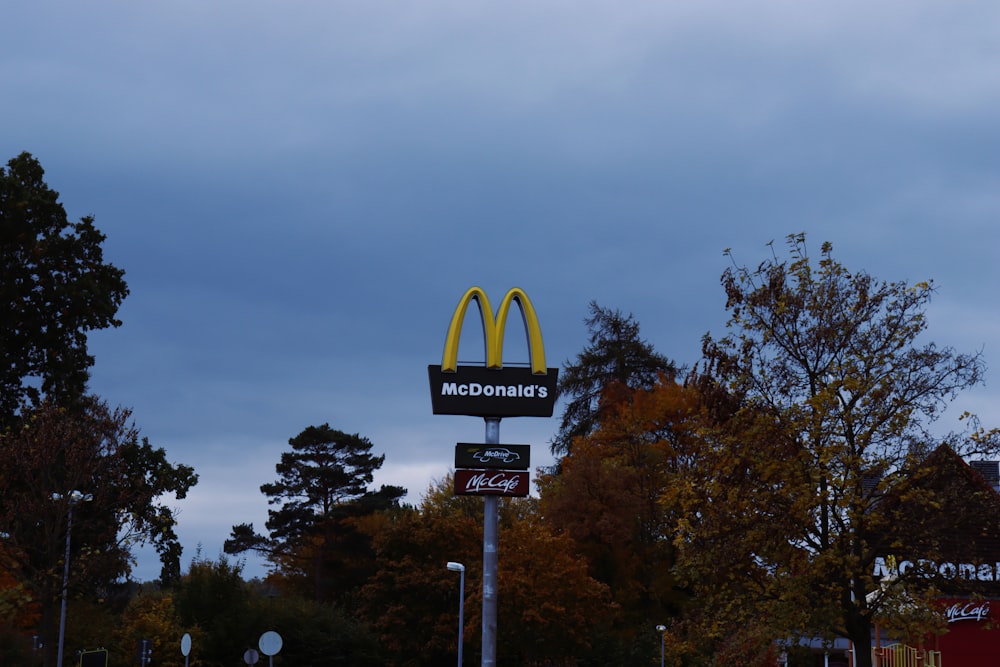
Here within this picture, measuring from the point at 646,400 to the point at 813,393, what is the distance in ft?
154

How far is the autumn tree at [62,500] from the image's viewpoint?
38.8 meters

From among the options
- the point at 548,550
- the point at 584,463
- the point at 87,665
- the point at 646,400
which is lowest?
the point at 87,665

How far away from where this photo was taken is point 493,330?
31203mm

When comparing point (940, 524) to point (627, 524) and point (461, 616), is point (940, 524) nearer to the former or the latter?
point (461, 616)

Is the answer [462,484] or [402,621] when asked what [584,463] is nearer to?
[402,621]

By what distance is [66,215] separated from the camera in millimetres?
50250

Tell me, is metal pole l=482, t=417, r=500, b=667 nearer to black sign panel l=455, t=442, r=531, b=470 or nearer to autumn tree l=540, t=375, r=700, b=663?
black sign panel l=455, t=442, r=531, b=470

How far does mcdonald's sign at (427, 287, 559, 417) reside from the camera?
30.9 meters

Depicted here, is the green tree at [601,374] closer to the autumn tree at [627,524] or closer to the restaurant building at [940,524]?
the autumn tree at [627,524]

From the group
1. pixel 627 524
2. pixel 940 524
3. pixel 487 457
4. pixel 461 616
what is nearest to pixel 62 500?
pixel 487 457

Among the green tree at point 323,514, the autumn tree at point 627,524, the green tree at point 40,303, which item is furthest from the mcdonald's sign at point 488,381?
the green tree at point 323,514

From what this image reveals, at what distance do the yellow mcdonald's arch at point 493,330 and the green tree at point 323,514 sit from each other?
53266mm

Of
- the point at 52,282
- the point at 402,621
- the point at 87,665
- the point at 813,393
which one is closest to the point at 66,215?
the point at 52,282

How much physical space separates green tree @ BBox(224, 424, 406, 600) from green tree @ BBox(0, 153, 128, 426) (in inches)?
1438
